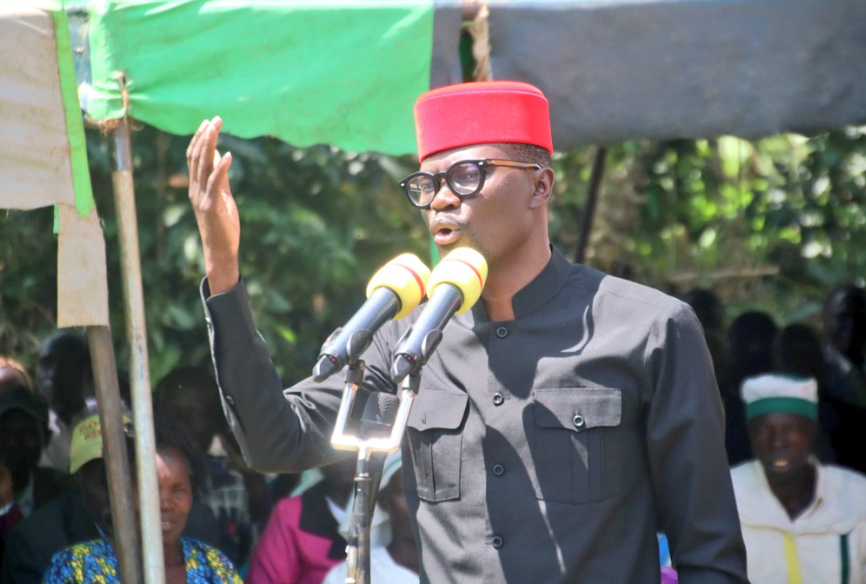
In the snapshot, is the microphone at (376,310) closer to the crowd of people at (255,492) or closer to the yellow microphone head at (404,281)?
the yellow microphone head at (404,281)

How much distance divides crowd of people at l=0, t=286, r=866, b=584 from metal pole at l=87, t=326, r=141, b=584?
22.1 inches

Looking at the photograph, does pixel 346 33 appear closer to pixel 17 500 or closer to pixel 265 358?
pixel 265 358

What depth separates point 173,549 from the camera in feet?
13.0

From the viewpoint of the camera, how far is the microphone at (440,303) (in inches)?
75.7

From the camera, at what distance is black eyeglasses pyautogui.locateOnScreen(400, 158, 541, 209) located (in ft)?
7.59

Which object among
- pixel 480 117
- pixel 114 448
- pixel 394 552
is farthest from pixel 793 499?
pixel 480 117

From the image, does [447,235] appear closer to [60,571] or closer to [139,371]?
[139,371]

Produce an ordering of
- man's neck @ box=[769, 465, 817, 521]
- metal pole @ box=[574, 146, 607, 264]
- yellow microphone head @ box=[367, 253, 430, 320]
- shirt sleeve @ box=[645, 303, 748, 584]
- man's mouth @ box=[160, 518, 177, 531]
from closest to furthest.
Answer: yellow microphone head @ box=[367, 253, 430, 320]
shirt sleeve @ box=[645, 303, 748, 584]
man's mouth @ box=[160, 518, 177, 531]
man's neck @ box=[769, 465, 817, 521]
metal pole @ box=[574, 146, 607, 264]

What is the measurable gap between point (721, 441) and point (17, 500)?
304cm

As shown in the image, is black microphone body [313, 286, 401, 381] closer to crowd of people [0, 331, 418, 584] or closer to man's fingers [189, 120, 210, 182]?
man's fingers [189, 120, 210, 182]

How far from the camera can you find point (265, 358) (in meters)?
2.24

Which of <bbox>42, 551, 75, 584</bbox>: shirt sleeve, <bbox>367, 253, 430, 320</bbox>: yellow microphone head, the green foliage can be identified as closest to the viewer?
<bbox>367, 253, 430, 320</bbox>: yellow microphone head

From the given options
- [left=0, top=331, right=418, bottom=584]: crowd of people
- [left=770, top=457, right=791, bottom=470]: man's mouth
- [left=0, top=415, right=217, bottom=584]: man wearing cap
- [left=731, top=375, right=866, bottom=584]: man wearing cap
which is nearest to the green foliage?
[left=0, top=331, right=418, bottom=584]: crowd of people

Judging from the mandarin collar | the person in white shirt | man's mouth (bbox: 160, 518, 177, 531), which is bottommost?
the person in white shirt
